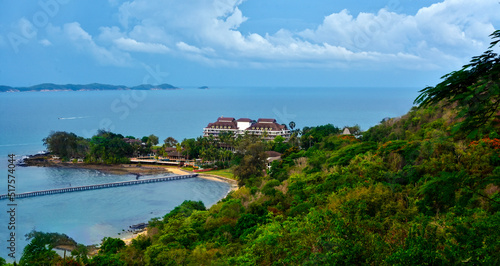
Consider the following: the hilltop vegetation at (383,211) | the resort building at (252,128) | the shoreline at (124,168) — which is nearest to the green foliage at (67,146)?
the shoreline at (124,168)

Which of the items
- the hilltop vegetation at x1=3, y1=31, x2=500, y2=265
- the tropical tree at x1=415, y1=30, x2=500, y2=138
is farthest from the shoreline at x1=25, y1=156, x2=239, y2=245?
the tropical tree at x1=415, y1=30, x2=500, y2=138

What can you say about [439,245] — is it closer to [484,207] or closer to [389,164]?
[484,207]

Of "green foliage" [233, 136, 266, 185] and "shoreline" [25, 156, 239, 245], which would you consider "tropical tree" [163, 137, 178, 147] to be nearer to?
"shoreline" [25, 156, 239, 245]

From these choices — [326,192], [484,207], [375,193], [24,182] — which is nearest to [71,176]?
[24,182]

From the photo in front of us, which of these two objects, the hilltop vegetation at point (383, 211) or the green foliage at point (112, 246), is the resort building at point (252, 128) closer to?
the hilltop vegetation at point (383, 211)

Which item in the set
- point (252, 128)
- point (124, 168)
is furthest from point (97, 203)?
point (252, 128)

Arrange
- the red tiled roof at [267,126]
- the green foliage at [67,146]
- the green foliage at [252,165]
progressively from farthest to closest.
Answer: the red tiled roof at [267,126], the green foliage at [67,146], the green foliage at [252,165]

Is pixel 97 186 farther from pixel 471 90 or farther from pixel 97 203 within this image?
pixel 471 90
